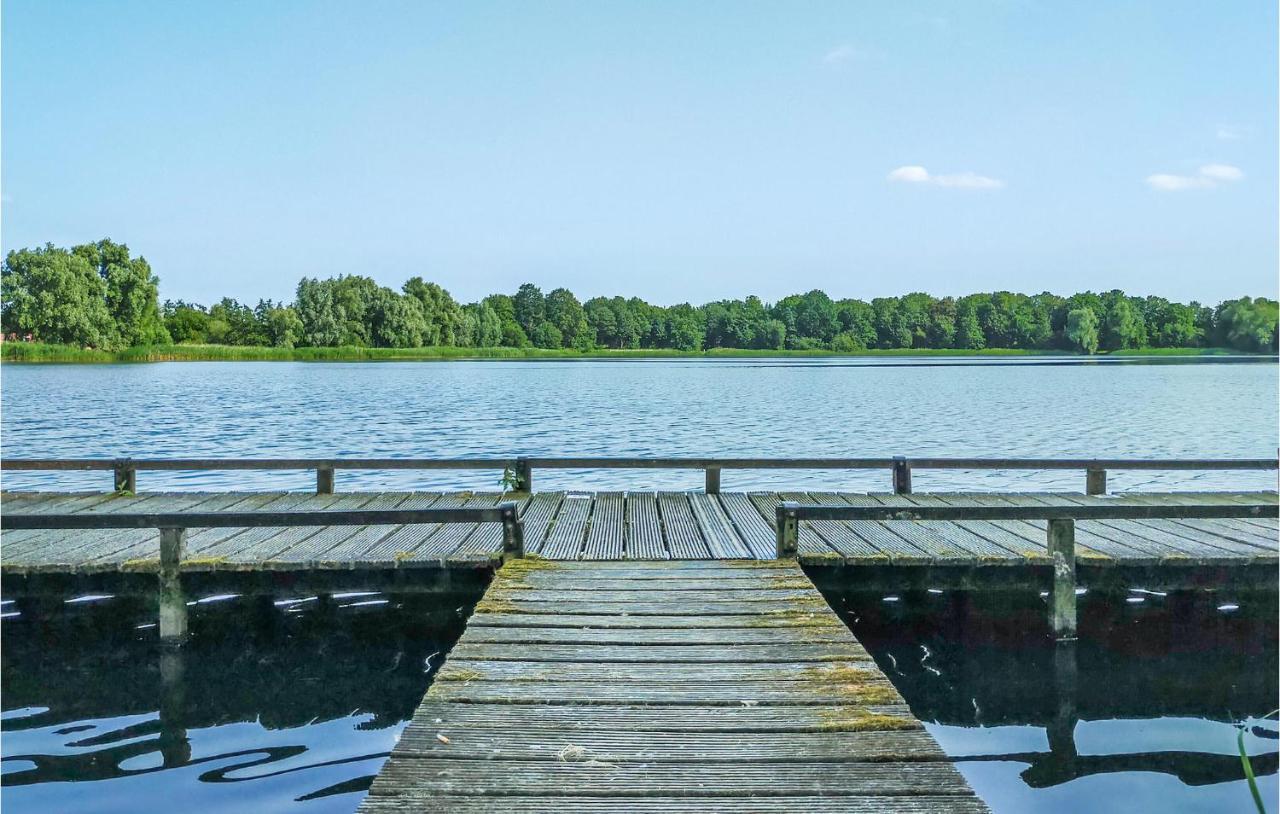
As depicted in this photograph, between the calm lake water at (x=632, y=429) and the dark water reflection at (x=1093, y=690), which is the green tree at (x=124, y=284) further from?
the dark water reflection at (x=1093, y=690)

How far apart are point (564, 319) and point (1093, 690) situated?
145243 millimetres

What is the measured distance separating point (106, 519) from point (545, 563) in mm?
3235

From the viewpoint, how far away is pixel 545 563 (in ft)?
22.8

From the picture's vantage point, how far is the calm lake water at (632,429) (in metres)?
18.8

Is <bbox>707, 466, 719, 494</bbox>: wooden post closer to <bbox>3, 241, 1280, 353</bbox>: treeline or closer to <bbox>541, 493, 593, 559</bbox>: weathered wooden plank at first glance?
<bbox>541, 493, 593, 559</bbox>: weathered wooden plank

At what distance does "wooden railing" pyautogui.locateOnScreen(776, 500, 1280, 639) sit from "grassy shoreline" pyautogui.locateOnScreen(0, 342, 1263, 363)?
90588 millimetres

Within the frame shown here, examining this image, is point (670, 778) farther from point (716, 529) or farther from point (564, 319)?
point (564, 319)

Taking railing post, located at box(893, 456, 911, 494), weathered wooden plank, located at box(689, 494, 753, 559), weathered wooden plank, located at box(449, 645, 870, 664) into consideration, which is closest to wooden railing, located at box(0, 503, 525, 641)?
weathered wooden plank, located at box(449, 645, 870, 664)

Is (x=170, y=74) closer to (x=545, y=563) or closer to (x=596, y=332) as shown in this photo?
(x=545, y=563)

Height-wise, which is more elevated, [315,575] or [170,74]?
[170,74]

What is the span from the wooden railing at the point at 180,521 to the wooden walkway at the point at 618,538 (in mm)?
222

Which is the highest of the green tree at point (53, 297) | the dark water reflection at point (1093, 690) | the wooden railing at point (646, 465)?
the green tree at point (53, 297)

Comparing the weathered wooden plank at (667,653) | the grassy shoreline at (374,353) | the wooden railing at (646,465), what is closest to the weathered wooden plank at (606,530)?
the wooden railing at (646,465)

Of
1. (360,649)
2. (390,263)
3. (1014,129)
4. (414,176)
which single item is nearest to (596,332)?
(390,263)
